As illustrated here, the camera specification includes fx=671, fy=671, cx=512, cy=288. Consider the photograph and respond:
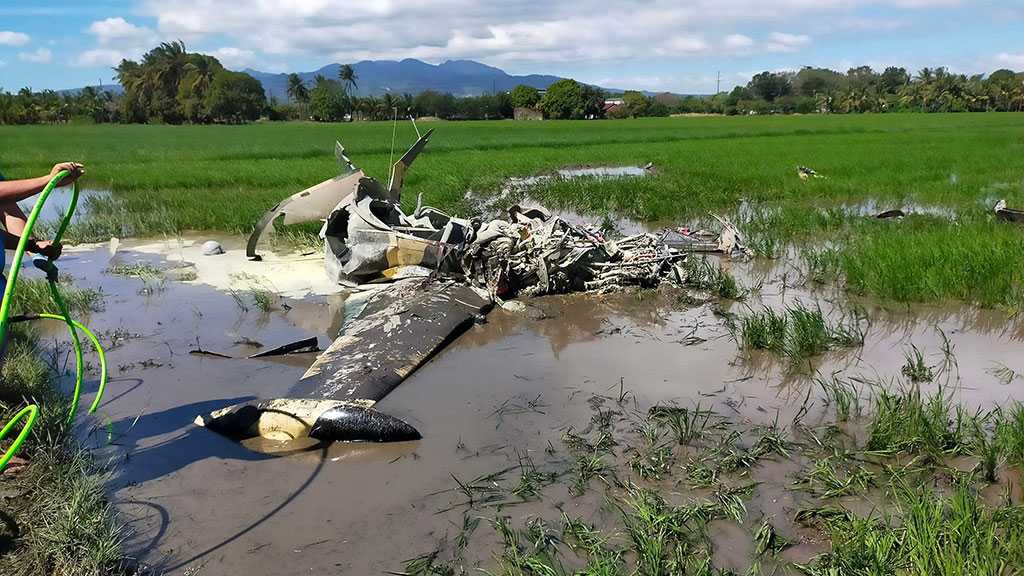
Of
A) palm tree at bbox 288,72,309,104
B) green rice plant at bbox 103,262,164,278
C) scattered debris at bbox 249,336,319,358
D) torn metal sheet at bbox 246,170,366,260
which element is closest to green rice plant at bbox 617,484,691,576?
scattered debris at bbox 249,336,319,358

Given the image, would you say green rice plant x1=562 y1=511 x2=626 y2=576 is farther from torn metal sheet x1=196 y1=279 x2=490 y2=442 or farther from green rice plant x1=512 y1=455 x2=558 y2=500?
torn metal sheet x1=196 y1=279 x2=490 y2=442

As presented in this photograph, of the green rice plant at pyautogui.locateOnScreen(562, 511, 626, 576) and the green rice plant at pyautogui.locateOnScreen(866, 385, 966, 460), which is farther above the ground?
the green rice plant at pyautogui.locateOnScreen(866, 385, 966, 460)

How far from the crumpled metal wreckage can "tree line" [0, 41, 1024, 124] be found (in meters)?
53.8

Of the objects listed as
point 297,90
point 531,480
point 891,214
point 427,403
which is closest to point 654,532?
point 531,480

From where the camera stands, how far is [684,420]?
4.02 metres

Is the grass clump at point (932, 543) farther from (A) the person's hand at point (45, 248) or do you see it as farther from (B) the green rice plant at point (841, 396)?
(A) the person's hand at point (45, 248)

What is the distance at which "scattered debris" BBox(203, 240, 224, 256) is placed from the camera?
9.27m

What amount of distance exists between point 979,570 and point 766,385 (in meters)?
2.40

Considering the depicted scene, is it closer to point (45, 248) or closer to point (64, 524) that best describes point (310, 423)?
point (64, 524)

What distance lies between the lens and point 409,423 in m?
4.22

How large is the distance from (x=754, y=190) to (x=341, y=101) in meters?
64.7

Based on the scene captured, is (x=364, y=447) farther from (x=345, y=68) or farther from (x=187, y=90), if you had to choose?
(x=345, y=68)

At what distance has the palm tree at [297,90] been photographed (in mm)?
84012

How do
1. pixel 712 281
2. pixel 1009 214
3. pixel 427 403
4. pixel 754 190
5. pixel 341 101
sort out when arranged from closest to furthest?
pixel 427 403 → pixel 712 281 → pixel 1009 214 → pixel 754 190 → pixel 341 101
